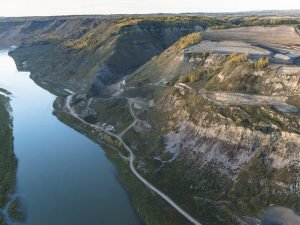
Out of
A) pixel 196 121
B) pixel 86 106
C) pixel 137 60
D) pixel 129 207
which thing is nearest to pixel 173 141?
pixel 196 121

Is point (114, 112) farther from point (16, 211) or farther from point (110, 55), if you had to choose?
point (110, 55)

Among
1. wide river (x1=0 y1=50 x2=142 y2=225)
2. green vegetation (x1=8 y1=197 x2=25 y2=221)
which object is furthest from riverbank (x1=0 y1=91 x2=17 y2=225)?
green vegetation (x1=8 y1=197 x2=25 y2=221)

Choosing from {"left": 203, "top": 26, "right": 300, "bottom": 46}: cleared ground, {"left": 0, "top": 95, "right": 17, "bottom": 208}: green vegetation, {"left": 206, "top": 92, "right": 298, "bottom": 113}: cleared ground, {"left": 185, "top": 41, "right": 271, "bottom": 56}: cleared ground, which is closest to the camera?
{"left": 0, "top": 95, "right": 17, "bottom": 208}: green vegetation

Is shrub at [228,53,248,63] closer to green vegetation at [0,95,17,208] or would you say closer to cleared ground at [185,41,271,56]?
cleared ground at [185,41,271,56]

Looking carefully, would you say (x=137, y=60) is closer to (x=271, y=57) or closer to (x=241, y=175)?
(x=271, y=57)

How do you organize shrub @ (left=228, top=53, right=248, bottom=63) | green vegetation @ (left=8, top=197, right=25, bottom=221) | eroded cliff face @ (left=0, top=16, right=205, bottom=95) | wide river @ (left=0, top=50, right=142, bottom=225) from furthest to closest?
eroded cliff face @ (left=0, top=16, right=205, bottom=95)
shrub @ (left=228, top=53, right=248, bottom=63)
wide river @ (left=0, top=50, right=142, bottom=225)
green vegetation @ (left=8, top=197, right=25, bottom=221)

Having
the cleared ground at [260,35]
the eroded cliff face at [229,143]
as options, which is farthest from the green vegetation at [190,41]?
the eroded cliff face at [229,143]
